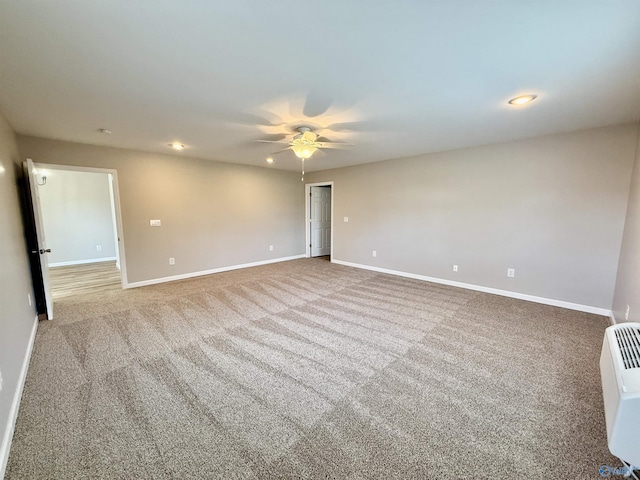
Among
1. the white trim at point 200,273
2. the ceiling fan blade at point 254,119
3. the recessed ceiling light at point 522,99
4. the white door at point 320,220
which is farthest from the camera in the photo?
the white door at point 320,220

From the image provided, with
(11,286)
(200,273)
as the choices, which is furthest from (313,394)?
(200,273)

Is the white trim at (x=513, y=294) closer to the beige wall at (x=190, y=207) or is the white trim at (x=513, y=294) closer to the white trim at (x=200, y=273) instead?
the white trim at (x=200, y=273)

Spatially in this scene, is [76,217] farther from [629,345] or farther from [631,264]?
[631,264]

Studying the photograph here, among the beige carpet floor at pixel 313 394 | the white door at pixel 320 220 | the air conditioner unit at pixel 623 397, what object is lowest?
the beige carpet floor at pixel 313 394

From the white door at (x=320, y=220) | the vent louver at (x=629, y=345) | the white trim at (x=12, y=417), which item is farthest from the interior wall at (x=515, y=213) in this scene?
the white trim at (x=12, y=417)

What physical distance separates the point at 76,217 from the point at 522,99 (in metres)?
8.79

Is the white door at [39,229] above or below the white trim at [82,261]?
above

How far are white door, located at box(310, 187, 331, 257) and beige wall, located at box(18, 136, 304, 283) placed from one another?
58 cm

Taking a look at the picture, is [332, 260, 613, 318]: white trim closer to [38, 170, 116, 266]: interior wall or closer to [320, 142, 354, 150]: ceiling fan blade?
[320, 142, 354, 150]: ceiling fan blade

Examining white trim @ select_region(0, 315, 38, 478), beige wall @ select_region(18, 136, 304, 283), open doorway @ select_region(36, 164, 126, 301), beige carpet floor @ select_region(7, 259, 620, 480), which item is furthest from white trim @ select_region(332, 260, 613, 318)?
open doorway @ select_region(36, 164, 126, 301)

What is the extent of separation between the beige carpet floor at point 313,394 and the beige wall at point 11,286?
17 centimetres

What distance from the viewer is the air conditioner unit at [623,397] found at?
48.9 inches

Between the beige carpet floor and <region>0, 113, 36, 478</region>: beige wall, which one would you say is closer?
the beige carpet floor

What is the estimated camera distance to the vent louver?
1.50m
